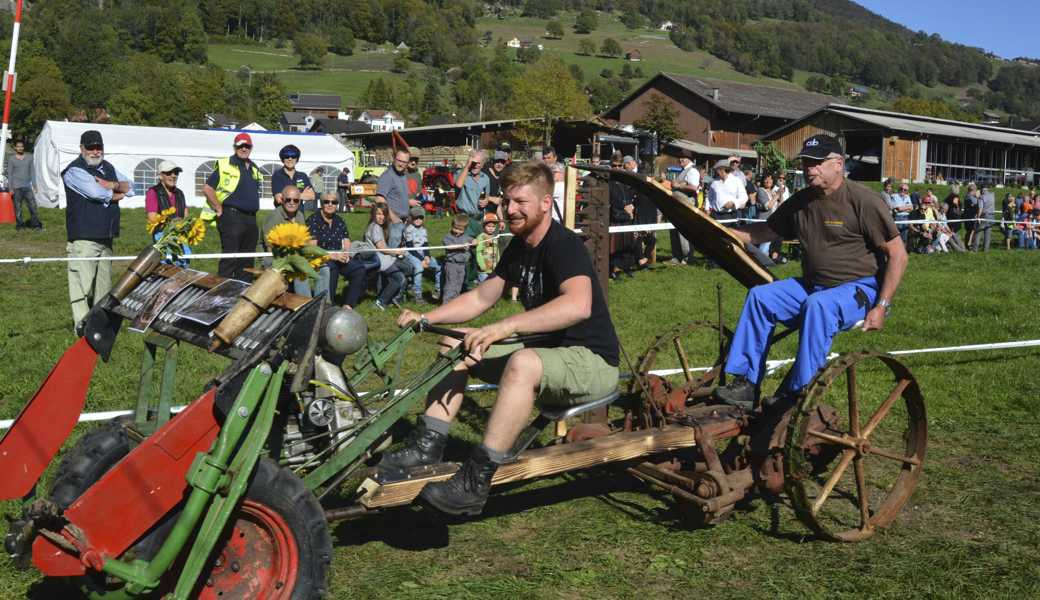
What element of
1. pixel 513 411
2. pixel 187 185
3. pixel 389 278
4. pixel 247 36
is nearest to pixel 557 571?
pixel 513 411

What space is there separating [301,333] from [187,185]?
93.5ft

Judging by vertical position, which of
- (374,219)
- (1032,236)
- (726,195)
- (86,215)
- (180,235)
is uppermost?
(726,195)

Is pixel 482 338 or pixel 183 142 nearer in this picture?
pixel 482 338

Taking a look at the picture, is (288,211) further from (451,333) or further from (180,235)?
(451,333)

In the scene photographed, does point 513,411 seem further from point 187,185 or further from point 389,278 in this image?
point 187,185

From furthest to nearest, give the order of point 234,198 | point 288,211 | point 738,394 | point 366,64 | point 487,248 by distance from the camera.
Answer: point 366,64, point 487,248, point 234,198, point 288,211, point 738,394

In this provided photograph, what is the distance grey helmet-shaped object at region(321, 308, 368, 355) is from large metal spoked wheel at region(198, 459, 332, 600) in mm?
596

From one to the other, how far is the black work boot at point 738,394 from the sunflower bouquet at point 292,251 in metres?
3.02

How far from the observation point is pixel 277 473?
3881mm

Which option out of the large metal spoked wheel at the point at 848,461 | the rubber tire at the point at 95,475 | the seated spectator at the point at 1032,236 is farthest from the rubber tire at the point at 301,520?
the seated spectator at the point at 1032,236

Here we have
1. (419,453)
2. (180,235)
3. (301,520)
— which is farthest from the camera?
(180,235)

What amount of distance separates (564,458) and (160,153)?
27776 mm

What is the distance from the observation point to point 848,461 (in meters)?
5.39

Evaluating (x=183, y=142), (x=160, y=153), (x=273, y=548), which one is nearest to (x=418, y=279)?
(x=273, y=548)
